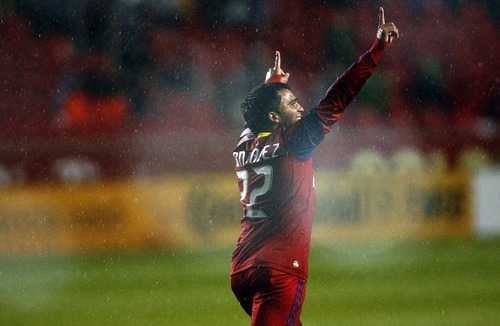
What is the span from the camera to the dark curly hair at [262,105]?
360 cm

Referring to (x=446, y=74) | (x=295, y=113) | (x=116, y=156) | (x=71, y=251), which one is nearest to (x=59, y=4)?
(x=116, y=156)

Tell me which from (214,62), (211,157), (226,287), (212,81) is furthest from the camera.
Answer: (214,62)

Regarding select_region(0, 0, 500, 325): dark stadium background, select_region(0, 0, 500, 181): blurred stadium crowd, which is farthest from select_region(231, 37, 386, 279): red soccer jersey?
select_region(0, 0, 500, 181): blurred stadium crowd

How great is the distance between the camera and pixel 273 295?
338 centimetres

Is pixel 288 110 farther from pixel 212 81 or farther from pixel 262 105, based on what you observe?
pixel 212 81

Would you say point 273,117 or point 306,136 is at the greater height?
point 273,117

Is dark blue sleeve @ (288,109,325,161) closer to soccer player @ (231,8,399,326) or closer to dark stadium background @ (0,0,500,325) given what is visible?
soccer player @ (231,8,399,326)

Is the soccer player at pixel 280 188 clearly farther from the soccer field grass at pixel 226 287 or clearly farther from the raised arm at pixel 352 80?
the soccer field grass at pixel 226 287

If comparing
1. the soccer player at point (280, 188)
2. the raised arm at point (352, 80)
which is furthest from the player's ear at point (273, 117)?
the raised arm at point (352, 80)

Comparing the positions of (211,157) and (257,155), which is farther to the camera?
(211,157)

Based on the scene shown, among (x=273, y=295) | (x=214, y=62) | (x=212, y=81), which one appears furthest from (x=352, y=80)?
(x=214, y=62)

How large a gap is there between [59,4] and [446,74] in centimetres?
640

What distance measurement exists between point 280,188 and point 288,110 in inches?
13.1

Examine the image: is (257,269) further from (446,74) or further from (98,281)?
(446,74)
